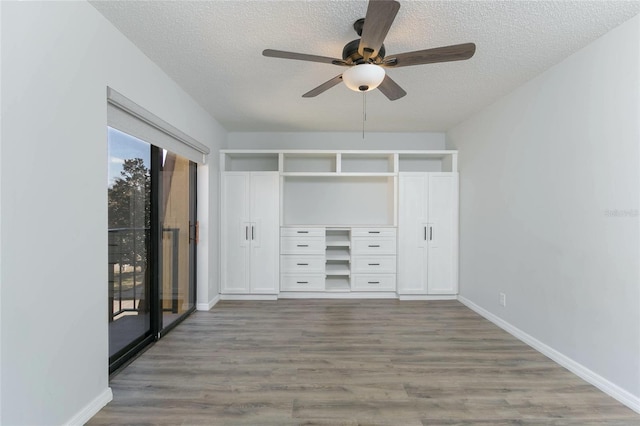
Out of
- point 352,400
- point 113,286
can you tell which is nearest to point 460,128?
point 352,400

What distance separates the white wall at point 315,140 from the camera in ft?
14.9

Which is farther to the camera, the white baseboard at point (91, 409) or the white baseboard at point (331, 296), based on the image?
the white baseboard at point (331, 296)

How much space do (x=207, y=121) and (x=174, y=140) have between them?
2.97ft

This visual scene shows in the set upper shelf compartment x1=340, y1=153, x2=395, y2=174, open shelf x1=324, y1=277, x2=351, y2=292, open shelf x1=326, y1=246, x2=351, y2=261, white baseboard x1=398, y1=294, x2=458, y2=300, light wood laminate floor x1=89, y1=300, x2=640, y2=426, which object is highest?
upper shelf compartment x1=340, y1=153, x2=395, y2=174

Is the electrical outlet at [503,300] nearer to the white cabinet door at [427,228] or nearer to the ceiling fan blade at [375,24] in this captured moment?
the white cabinet door at [427,228]

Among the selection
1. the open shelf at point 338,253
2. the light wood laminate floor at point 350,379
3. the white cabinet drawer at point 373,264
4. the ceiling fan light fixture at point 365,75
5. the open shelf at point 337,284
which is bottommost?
the light wood laminate floor at point 350,379

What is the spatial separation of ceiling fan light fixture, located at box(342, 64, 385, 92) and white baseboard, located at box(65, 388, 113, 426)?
254 cm

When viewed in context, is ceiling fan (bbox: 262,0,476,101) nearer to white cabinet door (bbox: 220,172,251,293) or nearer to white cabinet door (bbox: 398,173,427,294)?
white cabinet door (bbox: 398,173,427,294)

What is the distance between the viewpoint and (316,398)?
6.39ft

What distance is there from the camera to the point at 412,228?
13.7ft

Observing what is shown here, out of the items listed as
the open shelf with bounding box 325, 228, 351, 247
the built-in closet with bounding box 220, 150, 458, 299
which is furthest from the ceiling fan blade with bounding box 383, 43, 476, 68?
the open shelf with bounding box 325, 228, 351, 247

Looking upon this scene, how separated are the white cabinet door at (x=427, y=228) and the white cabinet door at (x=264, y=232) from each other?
5.68ft

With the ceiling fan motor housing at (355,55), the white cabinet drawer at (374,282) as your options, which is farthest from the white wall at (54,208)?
the white cabinet drawer at (374,282)

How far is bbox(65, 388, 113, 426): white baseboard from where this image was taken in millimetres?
1659
